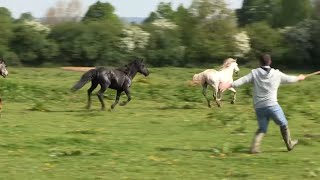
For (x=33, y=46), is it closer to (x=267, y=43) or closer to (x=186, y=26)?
(x=186, y=26)

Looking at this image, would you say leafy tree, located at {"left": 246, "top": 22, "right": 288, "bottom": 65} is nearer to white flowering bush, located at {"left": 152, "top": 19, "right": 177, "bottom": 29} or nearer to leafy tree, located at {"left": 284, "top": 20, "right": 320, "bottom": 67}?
leafy tree, located at {"left": 284, "top": 20, "right": 320, "bottom": 67}

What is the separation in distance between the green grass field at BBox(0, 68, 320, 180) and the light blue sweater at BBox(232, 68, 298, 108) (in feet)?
2.86

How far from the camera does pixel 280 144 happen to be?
1212 cm

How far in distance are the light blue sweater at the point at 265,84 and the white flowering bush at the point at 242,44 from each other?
3210 centimetres

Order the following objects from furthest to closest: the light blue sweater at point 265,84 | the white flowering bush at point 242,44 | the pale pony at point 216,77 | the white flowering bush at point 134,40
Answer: the white flowering bush at point 134,40 < the white flowering bush at point 242,44 < the pale pony at point 216,77 < the light blue sweater at point 265,84

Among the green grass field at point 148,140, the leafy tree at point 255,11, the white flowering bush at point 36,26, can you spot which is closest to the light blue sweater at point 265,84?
the green grass field at point 148,140

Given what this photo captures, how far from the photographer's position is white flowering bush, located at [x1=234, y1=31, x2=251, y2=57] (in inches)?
1692

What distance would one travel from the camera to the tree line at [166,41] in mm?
42344

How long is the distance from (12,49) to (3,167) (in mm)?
34125

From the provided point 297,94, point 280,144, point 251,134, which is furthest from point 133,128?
point 297,94

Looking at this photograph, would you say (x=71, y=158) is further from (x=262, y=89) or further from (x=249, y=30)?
(x=249, y=30)

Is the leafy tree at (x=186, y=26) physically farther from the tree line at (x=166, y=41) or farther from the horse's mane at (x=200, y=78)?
the horse's mane at (x=200, y=78)

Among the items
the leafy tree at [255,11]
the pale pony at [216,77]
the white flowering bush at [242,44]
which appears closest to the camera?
the pale pony at [216,77]

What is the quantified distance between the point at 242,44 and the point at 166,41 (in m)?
4.90
